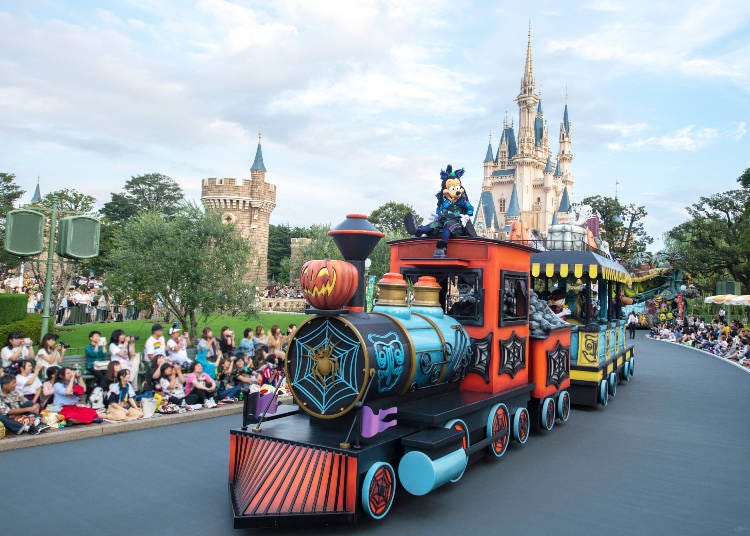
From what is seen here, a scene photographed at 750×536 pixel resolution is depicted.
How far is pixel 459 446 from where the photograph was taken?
18.0 ft

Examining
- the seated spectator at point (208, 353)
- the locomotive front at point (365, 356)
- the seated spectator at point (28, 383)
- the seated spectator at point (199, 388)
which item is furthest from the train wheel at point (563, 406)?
the seated spectator at point (28, 383)

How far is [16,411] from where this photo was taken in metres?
7.23

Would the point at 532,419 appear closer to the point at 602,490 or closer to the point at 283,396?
the point at 602,490

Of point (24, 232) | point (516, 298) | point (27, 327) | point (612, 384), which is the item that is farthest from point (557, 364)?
point (27, 327)

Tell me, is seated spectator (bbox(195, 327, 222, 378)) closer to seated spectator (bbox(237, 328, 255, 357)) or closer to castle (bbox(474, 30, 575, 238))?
seated spectator (bbox(237, 328, 255, 357))

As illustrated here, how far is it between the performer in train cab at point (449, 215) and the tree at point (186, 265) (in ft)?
36.9

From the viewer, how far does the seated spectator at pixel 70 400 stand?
25.0 ft

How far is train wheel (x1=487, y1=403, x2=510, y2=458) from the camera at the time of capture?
6617 millimetres

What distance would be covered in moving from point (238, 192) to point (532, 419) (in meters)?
38.7

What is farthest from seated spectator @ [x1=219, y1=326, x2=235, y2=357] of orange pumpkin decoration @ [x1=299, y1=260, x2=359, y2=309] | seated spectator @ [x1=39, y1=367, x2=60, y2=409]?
orange pumpkin decoration @ [x1=299, y1=260, x2=359, y2=309]

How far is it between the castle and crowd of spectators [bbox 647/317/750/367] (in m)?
54.8

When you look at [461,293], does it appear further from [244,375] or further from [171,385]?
[171,385]

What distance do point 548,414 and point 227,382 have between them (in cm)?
566

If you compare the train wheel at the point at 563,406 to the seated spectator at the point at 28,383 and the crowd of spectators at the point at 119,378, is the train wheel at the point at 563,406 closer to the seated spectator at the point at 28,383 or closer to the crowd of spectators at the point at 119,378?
the crowd of spectators at the point at 119,378
